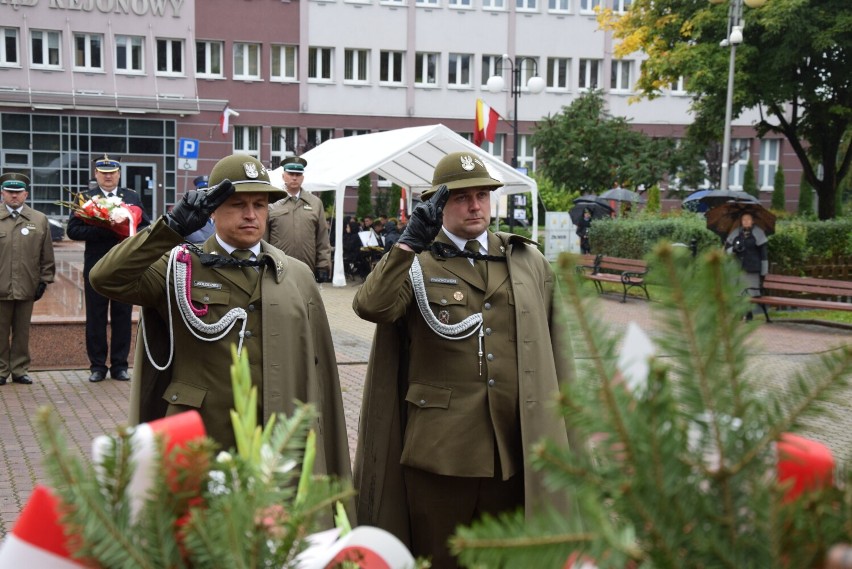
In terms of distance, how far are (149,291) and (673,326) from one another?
322 cm

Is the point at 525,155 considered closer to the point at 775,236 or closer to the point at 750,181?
the point at 750,181

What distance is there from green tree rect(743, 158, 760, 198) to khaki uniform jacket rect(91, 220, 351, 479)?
47600 millimetres

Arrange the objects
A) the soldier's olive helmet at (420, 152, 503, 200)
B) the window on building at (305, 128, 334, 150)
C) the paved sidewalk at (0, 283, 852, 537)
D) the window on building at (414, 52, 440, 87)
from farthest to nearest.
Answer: the window on building at (414, 52, 440, 87) < the window on building at (305, 128, 334, 150) < the paved sidewalk at (0, 283, 852, 537) < the soldier's olive helmet at (420, 152, 503, 200)

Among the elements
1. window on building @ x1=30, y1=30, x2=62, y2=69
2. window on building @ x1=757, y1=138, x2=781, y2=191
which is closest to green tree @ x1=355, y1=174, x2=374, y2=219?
window on building @ x1=30, y1=30, x2=62, y2=69

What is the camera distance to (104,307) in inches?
412

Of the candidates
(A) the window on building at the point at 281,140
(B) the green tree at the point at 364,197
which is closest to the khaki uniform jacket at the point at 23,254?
(B) the green tree at the point at 364,197

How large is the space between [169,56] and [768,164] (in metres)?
30.5

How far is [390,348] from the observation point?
432cm

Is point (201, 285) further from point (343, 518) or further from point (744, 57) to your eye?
point (744, 57)

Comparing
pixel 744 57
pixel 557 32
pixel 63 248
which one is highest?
pixel 557 32

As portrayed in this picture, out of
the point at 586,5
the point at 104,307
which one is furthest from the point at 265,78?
the point at 104,307

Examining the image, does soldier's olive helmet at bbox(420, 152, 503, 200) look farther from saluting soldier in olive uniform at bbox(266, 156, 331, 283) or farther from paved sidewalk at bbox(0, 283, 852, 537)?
saluting soldier in olive uniform at bbox(266, 156, 331, 283)

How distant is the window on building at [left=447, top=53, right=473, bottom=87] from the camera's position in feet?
162

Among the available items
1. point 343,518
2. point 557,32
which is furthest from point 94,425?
point 557,32
